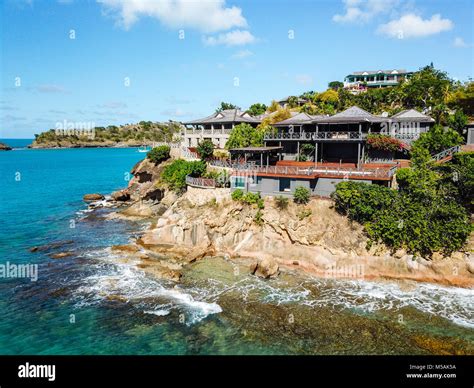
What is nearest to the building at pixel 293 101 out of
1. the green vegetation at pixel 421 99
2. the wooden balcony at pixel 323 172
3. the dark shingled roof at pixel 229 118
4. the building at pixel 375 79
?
the green vegetation at pixel 421 99

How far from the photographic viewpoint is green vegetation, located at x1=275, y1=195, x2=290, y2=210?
41.6 m

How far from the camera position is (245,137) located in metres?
55.2

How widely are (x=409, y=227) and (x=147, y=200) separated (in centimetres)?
4252

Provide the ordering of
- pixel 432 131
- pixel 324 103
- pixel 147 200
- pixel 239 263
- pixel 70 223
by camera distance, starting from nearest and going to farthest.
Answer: pixel 239 263 < pixel 432 131 < pixel 70 223 < pixel 147 200 < pixel 324 103

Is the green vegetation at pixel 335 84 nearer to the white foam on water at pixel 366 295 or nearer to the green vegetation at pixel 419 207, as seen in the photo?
the green vegetation at pixel 419 207

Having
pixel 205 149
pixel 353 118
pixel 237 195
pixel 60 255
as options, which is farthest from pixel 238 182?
pixel 60 255

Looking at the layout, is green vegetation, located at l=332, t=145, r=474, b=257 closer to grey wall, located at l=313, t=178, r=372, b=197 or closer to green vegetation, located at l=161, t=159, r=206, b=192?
grey wall, located at l=313, t=178, r=372, b=197

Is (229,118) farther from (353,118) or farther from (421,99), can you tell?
(421,99)

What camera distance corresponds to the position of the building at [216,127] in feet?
220

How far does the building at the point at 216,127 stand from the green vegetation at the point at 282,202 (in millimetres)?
27881

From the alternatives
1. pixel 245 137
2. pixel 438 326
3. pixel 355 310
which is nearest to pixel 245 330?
pixel 355 310

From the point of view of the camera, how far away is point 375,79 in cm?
11412

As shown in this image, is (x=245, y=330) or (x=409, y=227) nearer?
(x=245, y=330)

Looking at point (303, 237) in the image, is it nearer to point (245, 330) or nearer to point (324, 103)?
point (245, 330)
